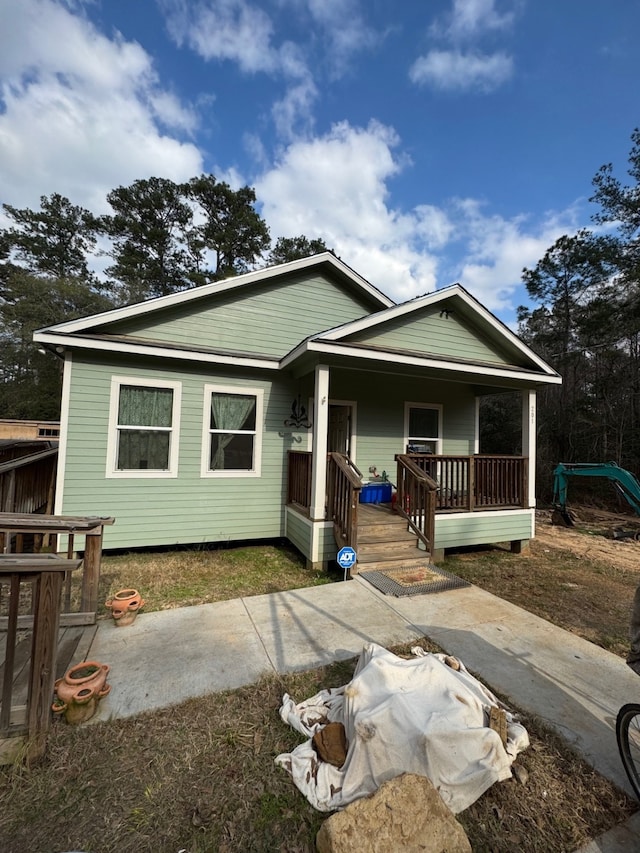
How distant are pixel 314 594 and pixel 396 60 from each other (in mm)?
11528

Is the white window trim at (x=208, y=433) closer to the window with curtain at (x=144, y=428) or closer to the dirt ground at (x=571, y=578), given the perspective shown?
the window with curtain at (x=144, y=428)

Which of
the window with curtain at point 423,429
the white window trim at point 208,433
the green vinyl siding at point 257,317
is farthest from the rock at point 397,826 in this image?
the window with curtain at point 423,429

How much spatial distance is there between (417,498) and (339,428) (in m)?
2.51

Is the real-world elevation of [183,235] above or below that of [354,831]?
above

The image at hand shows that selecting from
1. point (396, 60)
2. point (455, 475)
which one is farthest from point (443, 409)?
point (396, 60)

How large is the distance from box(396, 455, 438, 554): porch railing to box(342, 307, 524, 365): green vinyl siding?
1982 mm

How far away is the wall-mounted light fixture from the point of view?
6.93 meters

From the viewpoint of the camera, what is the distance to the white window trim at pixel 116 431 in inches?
229

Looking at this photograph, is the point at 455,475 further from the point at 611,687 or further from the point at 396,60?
the point at 396,60

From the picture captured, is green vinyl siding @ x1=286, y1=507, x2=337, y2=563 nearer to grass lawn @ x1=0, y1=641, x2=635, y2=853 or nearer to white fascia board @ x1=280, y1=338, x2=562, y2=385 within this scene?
white fascia board @ x1=280, y1=338, x2=562, y2=385

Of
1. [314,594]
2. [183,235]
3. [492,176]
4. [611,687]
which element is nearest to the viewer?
[611,687]

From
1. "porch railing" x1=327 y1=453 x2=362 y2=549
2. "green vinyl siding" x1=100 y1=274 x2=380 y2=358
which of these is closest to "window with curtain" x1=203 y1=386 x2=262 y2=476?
"green vinyl siding" x1=100 y1=274 x2=380 y2=358

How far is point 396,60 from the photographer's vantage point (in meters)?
8.48

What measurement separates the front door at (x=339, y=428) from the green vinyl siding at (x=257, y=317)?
1662 millimetres
